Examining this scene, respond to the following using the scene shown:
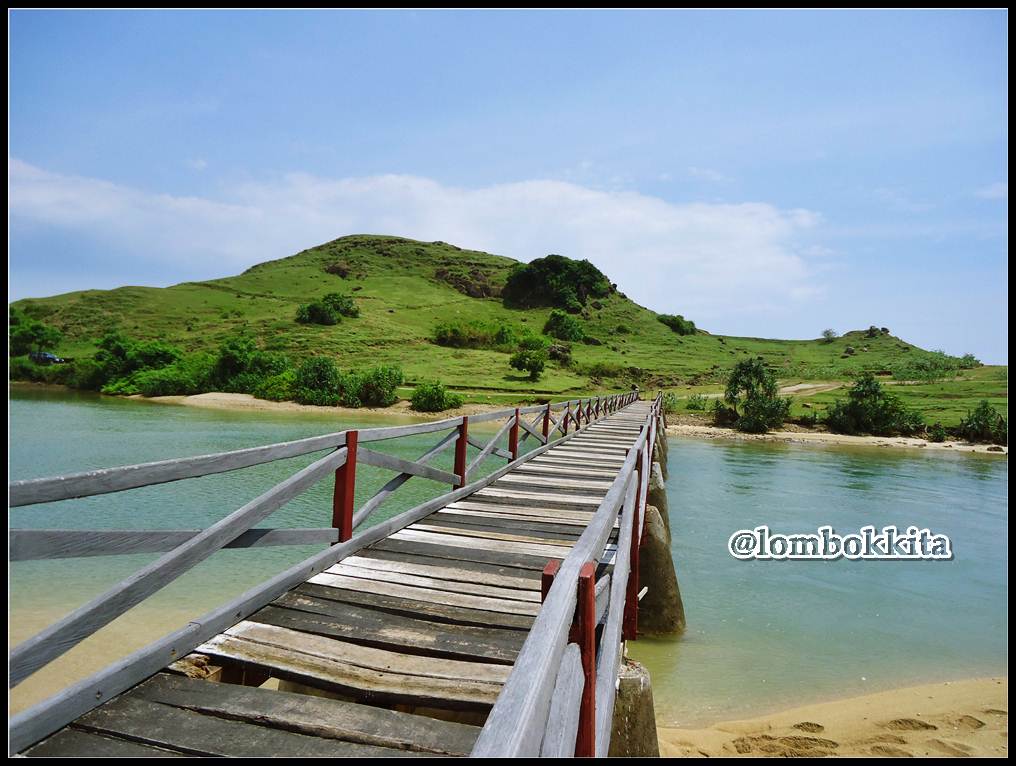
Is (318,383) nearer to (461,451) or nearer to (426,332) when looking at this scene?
(426,332)

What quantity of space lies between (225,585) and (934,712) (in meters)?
10.9

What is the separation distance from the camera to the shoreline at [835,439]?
3988 cm

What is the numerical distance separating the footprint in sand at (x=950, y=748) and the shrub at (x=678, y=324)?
106m

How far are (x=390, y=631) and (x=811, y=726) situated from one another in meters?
5.82

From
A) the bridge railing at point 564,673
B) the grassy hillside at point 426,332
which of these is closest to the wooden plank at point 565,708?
the bridge railing at point 564,673

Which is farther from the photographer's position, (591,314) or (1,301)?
(591,314)

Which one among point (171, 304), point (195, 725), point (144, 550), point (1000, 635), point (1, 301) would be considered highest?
point (171, 304)

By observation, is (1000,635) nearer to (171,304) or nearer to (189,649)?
(189,649)

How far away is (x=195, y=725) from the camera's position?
290cm

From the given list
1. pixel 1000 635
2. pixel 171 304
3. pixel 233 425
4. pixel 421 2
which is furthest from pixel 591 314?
pixel 421 2

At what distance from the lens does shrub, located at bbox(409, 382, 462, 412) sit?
1853 inches

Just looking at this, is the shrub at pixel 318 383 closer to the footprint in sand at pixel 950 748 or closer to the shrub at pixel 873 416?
the shrub at pixel 873 416

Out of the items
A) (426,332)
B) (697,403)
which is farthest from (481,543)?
(426,332)

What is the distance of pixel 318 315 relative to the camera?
82250 mm
